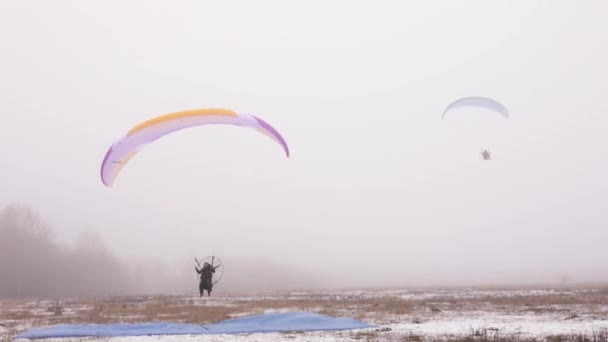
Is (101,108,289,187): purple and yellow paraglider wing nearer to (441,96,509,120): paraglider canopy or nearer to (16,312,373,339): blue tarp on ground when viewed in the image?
(16,312,373,339): blue tarp on ground

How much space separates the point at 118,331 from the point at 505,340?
11.3 metres

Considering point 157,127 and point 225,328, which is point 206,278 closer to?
point 157,127

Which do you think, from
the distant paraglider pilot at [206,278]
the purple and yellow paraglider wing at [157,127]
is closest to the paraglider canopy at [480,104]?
the purple and yellow paraglider wing at [157,127]

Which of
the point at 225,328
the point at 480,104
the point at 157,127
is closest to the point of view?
the point at 225,328

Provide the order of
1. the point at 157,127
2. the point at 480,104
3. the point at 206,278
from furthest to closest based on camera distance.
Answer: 1. the point at 480,104
2. the point at 206,278
3. the point at 157,127

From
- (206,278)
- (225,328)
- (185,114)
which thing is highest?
(185,114)

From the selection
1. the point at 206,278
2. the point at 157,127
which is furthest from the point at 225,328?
the point at 157,127

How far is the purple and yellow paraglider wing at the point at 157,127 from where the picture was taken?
880 inches

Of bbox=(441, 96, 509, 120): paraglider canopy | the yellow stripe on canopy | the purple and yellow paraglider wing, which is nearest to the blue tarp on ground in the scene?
the purple and yellow paraglider wing

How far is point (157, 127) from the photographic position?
22547 mm

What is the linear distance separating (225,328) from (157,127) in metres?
9.39

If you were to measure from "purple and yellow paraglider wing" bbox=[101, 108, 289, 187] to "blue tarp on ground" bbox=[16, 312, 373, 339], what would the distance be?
7291 mm

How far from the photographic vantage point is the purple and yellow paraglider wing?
2234cm

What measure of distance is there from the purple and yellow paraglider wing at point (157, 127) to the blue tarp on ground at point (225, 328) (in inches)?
287
